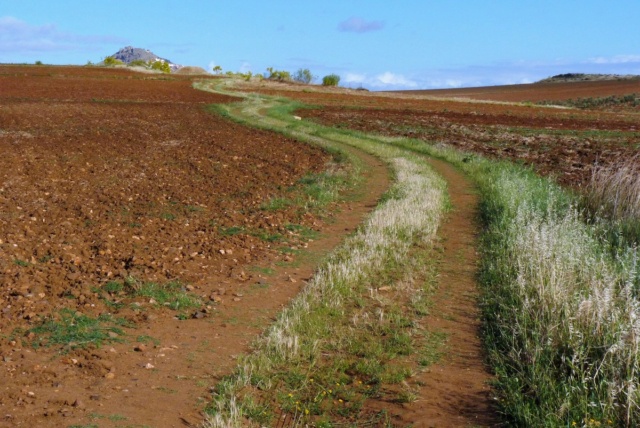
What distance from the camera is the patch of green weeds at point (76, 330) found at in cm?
707

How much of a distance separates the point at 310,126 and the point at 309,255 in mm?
25311

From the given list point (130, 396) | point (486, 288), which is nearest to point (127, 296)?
point (130, 396)

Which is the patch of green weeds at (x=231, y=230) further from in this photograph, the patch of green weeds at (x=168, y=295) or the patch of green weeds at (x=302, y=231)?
the patch of green weeds at (x=168, y=295)

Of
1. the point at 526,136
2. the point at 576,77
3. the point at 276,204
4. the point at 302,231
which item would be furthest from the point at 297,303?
the point at 576,77

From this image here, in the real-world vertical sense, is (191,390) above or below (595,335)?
below

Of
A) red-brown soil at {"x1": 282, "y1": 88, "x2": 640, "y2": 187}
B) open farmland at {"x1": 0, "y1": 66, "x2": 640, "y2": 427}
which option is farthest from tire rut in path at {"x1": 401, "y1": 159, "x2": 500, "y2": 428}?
red-brown soil at {"x1": 282, "y1": 88, "x2": 640, "y2": 187}

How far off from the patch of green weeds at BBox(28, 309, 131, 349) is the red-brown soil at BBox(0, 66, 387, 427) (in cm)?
10

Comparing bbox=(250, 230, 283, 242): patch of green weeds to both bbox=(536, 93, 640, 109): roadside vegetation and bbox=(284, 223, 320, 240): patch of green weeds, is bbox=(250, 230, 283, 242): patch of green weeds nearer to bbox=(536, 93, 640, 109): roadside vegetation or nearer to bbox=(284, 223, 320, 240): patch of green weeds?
bbox=(284, 223, 320, 240): patch of green weeds

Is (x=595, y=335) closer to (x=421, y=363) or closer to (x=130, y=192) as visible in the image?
(x=421, y=363)

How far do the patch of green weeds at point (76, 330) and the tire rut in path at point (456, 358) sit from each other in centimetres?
348

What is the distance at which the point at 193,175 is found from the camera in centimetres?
1844

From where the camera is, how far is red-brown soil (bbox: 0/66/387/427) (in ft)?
20.3

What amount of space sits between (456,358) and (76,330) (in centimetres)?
421

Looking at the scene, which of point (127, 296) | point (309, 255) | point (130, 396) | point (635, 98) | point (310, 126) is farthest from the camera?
point (635, 98)
